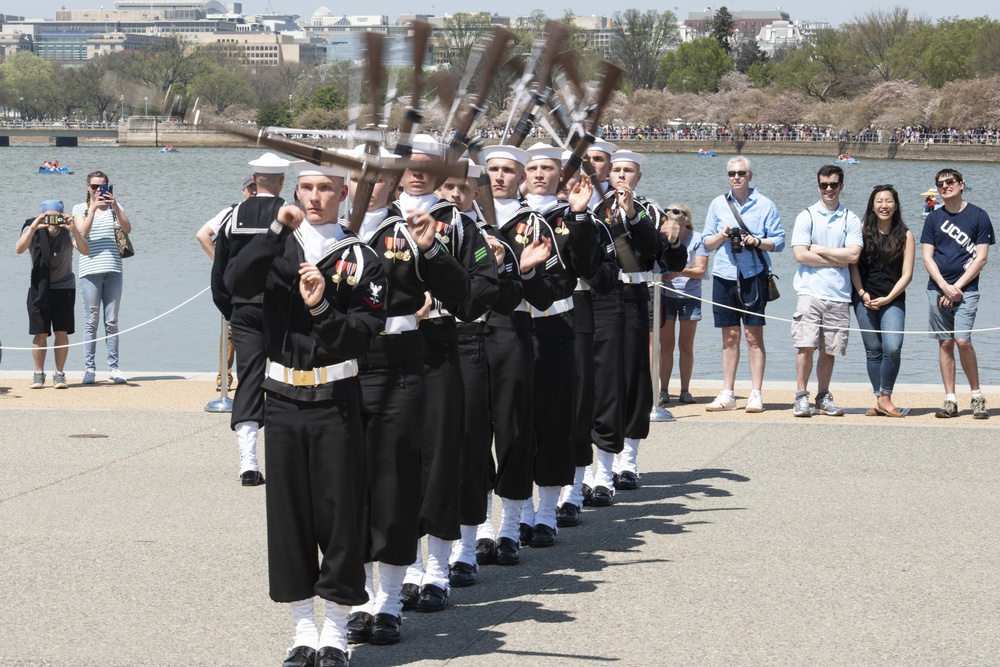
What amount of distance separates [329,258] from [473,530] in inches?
85.9

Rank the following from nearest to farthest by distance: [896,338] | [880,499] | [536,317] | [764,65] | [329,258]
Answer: [329,258] < [536,317] < [880,499] < [896,338] < [764,65]

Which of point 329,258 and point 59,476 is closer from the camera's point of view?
point 329,258

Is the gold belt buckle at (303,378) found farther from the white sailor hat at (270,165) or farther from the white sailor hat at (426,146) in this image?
the white sailor hat at (270,165)

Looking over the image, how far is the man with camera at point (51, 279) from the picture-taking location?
47.4 feet

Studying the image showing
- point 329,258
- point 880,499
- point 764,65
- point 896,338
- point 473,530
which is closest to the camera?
point 329,258

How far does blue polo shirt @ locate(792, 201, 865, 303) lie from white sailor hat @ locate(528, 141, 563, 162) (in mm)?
4912

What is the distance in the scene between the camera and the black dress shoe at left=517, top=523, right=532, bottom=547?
8.53 meters

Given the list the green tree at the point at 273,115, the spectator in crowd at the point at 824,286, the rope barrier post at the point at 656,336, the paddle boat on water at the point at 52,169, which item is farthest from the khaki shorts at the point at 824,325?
the paddle boat on water at the point at 52,169

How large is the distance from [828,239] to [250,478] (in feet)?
18.1

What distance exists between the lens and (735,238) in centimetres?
1303

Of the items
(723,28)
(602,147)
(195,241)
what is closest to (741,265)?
(602,147)

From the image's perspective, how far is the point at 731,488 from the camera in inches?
395

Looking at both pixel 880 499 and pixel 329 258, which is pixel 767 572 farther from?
pixel 329 258

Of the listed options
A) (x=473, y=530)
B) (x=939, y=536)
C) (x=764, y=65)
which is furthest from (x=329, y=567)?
(x=764, y=65)
